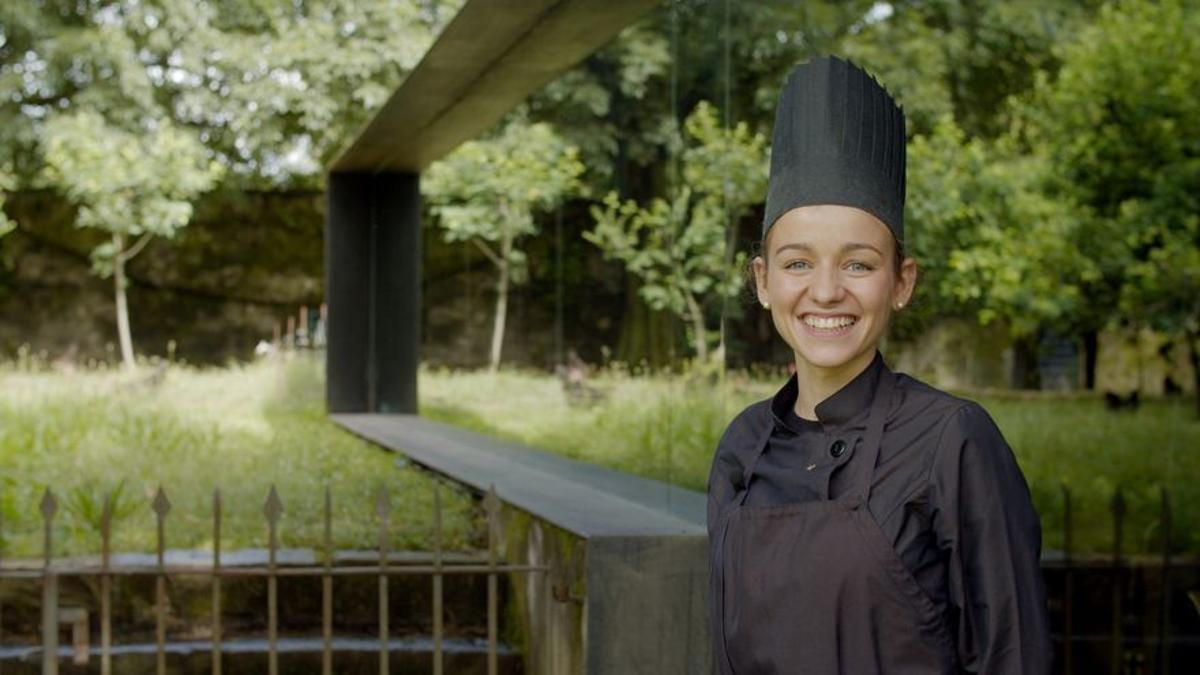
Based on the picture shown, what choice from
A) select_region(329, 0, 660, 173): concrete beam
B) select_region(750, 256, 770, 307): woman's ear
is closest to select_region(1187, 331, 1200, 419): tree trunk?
select_region(329, 0, 660, 173): concrete beam

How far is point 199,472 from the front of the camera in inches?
342

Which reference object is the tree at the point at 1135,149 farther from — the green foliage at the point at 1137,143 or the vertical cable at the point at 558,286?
the vertical cable at the point at 558,286

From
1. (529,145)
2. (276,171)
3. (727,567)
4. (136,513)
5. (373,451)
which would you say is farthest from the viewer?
(276,171)

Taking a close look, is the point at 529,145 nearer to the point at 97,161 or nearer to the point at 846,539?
the point at 846,539

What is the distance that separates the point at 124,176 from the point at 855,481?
17.2m

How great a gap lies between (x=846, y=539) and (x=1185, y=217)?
4.15m

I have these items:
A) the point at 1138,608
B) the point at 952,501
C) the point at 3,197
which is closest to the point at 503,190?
the point at 1138,608

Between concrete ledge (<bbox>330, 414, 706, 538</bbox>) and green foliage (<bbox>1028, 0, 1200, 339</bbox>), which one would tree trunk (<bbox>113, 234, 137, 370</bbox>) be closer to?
concrete ledge (<bbox>330, 414, 706, 538</bbox>)

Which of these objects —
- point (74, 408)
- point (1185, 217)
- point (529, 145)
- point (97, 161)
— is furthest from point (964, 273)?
point (97, 161)

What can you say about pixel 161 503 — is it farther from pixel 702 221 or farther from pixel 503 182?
pixel 503 182

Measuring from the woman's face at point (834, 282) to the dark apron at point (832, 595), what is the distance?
0.07 m

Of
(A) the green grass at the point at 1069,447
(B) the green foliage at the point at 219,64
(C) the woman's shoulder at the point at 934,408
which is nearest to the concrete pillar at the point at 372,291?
(A) the green grass at the point at 1069,447

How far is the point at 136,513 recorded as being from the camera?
7.48 meters

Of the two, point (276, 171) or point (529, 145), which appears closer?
point (529, 145)
